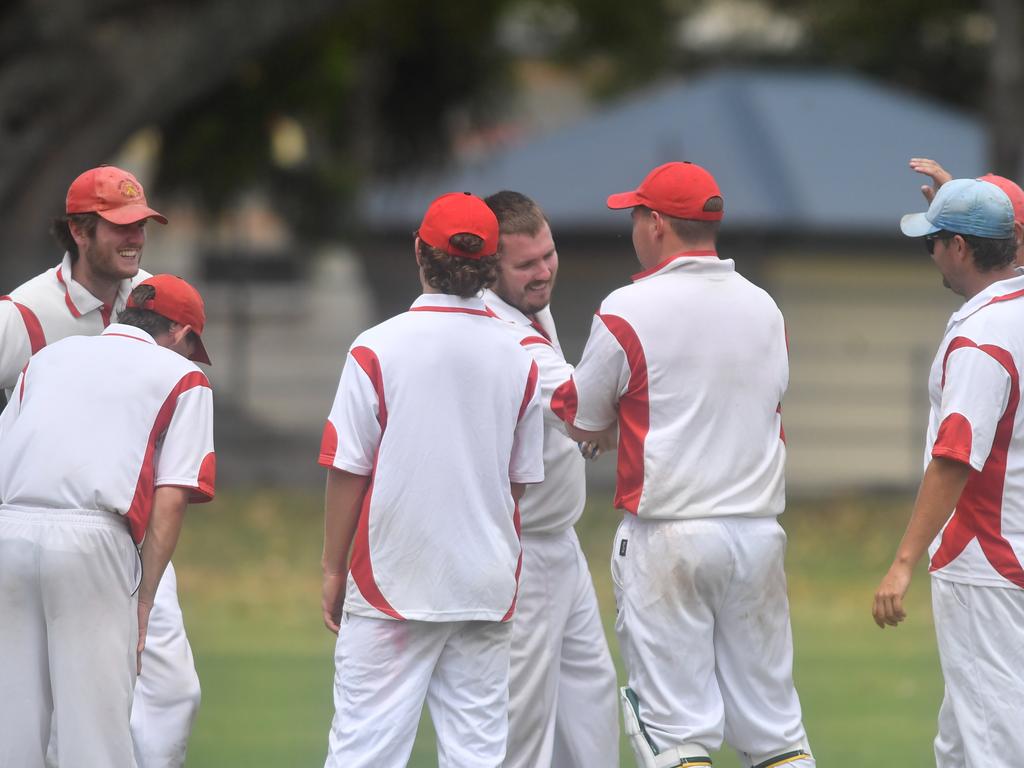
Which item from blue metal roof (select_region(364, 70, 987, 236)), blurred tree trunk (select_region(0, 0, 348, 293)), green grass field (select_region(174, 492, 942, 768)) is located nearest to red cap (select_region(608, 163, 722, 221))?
green grass field (select_region(174, 492, 942, 768))

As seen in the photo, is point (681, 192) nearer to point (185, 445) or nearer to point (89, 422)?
point (185, 445)

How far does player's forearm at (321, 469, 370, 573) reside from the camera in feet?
16.9

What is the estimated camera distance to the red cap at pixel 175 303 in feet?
17.1

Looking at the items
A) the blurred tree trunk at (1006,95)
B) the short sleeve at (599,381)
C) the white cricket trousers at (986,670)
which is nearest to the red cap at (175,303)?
the short sleeve at (599,381)

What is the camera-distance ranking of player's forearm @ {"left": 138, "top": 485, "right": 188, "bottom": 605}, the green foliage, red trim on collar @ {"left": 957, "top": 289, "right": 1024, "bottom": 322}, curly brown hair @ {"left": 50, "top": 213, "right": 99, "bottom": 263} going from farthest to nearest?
the green foliage < curly brown hair @ {"left": 50, "top": 213, "right": 99, "bottom": 263} < red trim on collar @ {"left": 957, "top": 289, "right": 1024, "bottom": 322} < player's forearm @ {"left": 138, "top": 485, "right": 188, "bottom": 605}

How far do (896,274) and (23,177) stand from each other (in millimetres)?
11842

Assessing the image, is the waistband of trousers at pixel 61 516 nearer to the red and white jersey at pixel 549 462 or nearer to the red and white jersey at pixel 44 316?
the red and white jersey at pixel 44 316

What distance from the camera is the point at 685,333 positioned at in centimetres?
537

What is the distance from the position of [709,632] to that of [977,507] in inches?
38.3

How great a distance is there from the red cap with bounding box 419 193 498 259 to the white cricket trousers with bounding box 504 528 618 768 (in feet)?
3.93

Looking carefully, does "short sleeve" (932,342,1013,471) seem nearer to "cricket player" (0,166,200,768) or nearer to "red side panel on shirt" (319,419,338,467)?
"red side panel on shirt" (319,419,338,467)

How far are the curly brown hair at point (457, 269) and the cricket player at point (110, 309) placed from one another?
1.06 meters

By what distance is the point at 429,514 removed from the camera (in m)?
5.08

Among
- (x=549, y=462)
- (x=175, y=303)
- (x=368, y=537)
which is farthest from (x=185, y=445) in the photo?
(x=549, y=462)
